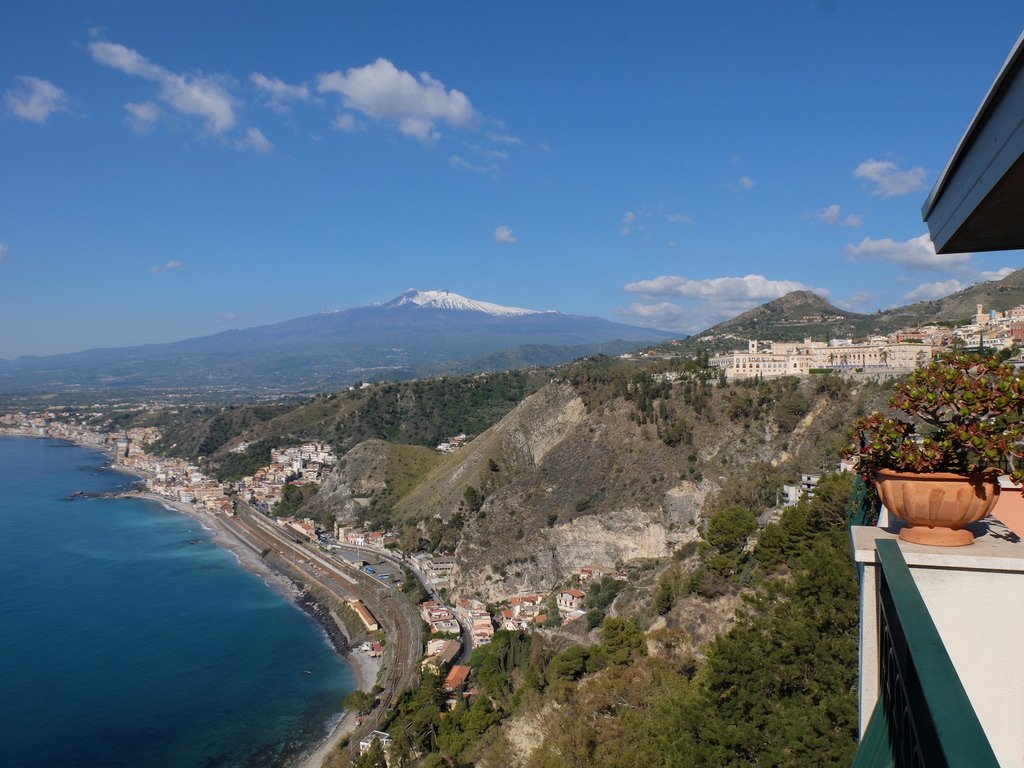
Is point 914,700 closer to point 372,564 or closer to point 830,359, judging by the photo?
point 830,359

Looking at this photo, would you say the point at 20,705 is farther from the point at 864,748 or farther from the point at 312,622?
the point at 864,748

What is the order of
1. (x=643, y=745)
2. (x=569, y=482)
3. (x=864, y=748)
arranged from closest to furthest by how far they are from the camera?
(x=864, y=748)
(x=643, y=745)
(x=569, y=482)

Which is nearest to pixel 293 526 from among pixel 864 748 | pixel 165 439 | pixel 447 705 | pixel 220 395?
pixel 447 705

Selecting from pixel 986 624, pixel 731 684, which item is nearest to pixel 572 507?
pixel 731 684

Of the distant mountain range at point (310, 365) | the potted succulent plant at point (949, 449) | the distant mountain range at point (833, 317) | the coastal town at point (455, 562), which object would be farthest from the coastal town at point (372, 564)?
the distant mountain range at point (310, 365)

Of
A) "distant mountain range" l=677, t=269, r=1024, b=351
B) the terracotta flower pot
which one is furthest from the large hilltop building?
the terracotta flower pot

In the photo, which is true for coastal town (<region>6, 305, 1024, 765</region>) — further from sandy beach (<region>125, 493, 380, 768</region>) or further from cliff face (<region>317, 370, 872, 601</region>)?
cliff face (<region>317, 370, 872, 601</region>)
